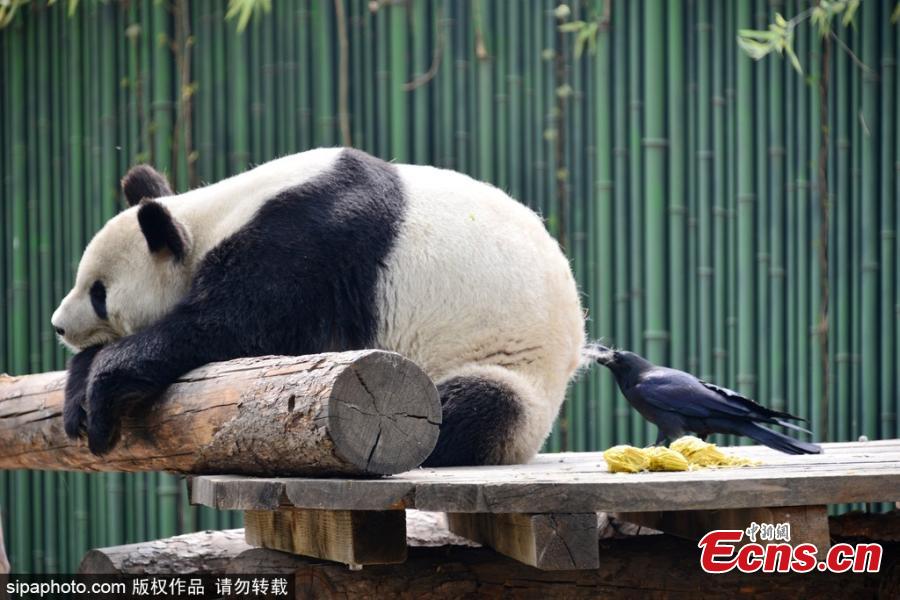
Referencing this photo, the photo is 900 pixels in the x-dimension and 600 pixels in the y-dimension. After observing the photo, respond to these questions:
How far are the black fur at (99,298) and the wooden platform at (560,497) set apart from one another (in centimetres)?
112

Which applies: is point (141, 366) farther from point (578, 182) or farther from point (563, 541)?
point (578, 182)

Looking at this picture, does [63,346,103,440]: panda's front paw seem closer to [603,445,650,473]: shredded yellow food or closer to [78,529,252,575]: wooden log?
[78,529,252,575]: wooden log

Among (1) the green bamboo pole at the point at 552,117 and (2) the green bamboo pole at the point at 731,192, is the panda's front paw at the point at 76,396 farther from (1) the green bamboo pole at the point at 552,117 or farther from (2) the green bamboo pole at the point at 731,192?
(2) the green bamboo pole at the point at 731,192

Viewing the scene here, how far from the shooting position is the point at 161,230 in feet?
11.0

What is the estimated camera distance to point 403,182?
3574mm

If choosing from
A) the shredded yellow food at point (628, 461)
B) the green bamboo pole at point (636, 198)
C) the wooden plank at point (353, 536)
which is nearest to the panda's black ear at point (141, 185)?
the wooden plank at point (353, 536)

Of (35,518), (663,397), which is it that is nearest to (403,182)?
(663,397)

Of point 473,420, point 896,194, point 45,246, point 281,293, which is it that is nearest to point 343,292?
point 281,293

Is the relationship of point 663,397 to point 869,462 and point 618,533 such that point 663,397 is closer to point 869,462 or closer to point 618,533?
point 618,533

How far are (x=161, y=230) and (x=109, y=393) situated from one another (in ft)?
1.92

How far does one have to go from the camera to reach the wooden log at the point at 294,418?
233 centimetres

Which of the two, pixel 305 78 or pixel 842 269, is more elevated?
pixel 305 78

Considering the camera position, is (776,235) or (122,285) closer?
(122,285)

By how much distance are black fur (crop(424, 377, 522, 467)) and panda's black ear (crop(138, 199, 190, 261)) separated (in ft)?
2.95
